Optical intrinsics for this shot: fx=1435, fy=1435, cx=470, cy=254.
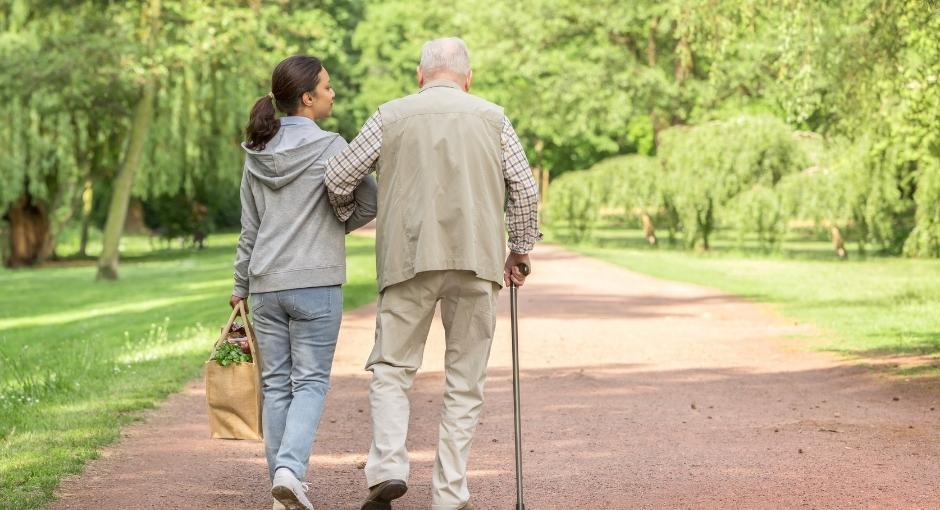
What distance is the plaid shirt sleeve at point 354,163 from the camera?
5.53m

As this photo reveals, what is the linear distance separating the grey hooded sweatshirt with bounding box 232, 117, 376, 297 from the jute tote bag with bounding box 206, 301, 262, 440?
0.31 m

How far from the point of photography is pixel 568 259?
31.6 metres

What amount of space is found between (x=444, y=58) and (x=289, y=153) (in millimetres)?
724

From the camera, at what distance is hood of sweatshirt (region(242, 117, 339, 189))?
5.62 meters

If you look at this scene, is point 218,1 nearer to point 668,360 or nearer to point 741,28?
point 741,28

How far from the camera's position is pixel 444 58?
5.71m

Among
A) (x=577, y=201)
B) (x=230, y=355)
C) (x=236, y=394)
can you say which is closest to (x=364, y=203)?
(x=230, y=355)

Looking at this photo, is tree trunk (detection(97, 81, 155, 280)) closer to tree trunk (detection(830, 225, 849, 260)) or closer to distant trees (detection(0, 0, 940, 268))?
distant trees (detection(0, 0, 940, 268))

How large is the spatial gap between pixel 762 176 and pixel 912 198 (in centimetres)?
377

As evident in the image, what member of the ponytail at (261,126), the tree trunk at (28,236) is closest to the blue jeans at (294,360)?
the ponytail at (261,126)

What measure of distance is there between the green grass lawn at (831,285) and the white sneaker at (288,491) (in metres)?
6.79

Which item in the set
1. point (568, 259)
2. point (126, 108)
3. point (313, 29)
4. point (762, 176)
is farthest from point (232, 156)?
point (762, 176)

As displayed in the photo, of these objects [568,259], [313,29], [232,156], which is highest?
[313,29]

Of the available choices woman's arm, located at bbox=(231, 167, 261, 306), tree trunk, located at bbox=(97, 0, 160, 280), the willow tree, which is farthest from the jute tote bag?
tree trunk, located at bbox=(97, 0, 160, 280)
